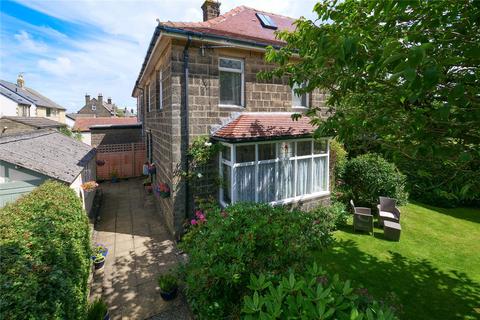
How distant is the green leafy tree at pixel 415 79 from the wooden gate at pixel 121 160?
14834 mm

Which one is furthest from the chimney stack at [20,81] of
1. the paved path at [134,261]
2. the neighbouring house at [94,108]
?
the paved path at [134,261]

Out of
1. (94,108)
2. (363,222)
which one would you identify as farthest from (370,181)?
(94,108)

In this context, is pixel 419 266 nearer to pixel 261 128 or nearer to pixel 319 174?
pixel 319 174

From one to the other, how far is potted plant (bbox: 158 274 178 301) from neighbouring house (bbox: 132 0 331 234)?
2843mm

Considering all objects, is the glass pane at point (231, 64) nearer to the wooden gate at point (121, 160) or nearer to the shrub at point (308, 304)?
the shrub at point (308, 304)

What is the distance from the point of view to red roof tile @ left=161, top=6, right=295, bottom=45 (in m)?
8.84

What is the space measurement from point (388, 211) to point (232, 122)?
7284 millimetres

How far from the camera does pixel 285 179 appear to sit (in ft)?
29.3

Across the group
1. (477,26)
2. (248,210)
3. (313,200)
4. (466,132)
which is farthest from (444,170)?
(313,200)

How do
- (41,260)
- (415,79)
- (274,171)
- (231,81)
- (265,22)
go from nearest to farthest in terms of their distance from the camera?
(415,79) < (41,260) < (274,171) < (231,81) < (265,22)

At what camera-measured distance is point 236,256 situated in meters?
3.74

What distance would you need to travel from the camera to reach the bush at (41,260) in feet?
9.18

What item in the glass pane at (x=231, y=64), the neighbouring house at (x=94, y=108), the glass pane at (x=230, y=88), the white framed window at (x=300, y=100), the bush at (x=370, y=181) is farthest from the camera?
the neighbouring house at (x=94, y=108)

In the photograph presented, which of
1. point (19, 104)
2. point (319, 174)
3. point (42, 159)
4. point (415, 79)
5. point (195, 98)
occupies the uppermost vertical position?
point (19, 104)
